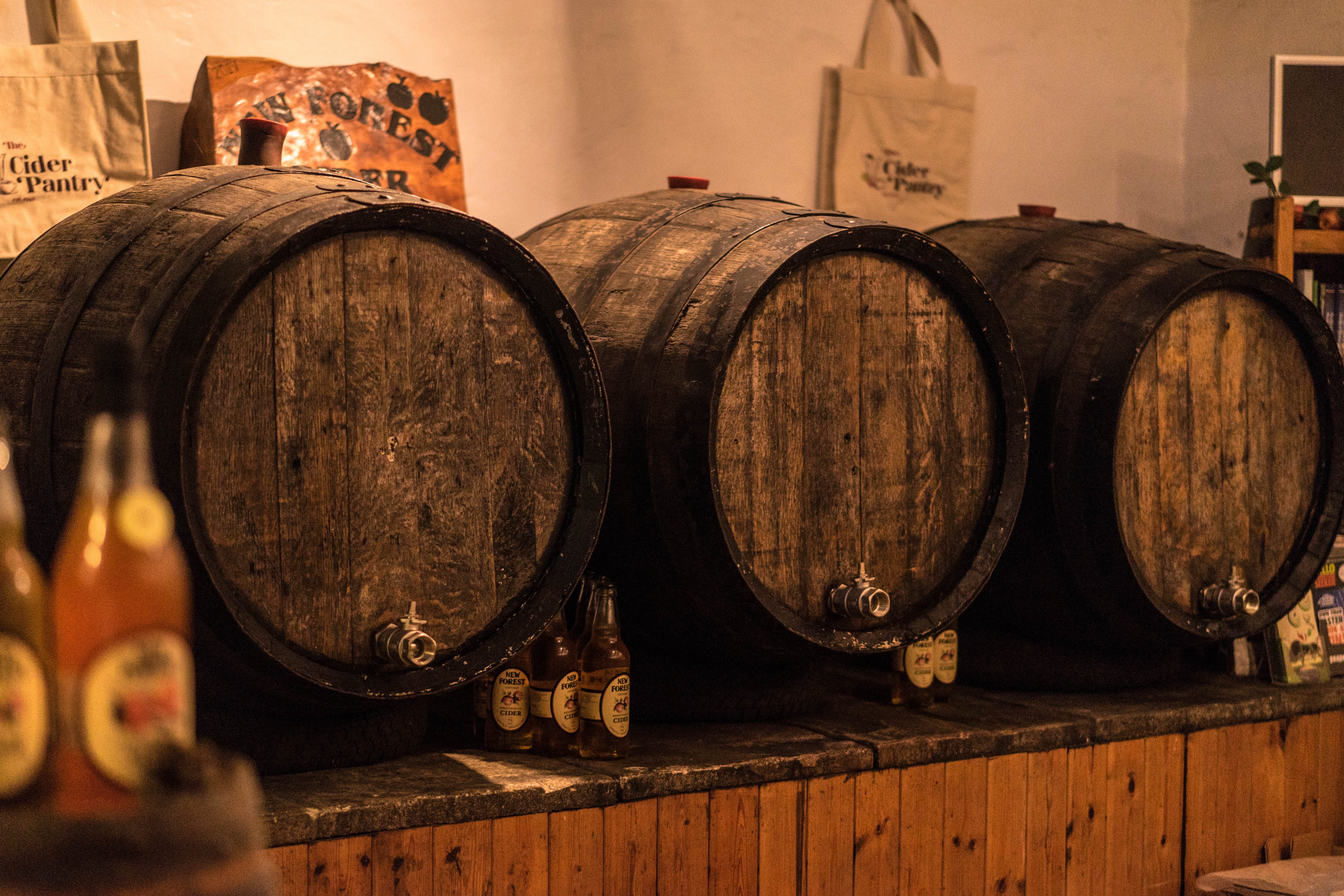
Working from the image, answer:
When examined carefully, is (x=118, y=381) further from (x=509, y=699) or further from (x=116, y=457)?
(x=509, y=699)

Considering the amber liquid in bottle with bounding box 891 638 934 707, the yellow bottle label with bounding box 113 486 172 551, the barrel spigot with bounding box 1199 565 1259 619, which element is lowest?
the amber liquid in bottle with bounding box 891 638 934 707

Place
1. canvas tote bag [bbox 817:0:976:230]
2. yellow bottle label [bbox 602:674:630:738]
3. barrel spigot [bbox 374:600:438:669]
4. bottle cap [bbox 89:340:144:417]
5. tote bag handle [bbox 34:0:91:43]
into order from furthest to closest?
canvas tote bag [bbox 817:0:976:230] < tote bag handle [bbox 34:0:91:43] < yellow bottle label [bbox 602:674:630:738] < barrel spigot [bbox 374:600:438:669] < bottle cap [bbox 89:340:144:417]

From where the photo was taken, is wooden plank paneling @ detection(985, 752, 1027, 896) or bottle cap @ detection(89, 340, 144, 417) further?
wooden plank paneling @ detection(985, 752, 1027, 896)

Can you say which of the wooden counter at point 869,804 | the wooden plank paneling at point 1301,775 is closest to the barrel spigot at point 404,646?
the wooden counter at point 869,804

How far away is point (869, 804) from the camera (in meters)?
2.36

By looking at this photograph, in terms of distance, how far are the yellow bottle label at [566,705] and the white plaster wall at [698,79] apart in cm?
129

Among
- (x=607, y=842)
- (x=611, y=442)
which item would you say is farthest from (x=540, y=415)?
(x=607, y=842)

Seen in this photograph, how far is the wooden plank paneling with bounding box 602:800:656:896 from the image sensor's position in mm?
2113

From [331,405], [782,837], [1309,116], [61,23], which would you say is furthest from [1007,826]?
[61,23]

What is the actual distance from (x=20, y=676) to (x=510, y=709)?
4.53 ft

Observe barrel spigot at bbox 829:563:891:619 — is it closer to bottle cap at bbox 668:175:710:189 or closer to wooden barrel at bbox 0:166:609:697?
wooden barrel at bbox 0:166:609:697

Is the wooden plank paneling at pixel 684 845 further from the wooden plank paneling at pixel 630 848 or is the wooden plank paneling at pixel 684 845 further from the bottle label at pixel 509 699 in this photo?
the bottle label at pixel 509 699

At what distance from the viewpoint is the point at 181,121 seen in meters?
2.80

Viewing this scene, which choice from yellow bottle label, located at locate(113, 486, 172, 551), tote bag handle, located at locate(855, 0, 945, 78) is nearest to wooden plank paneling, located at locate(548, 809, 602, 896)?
yellow bottle label, located at locate(113, 486, 172, 551)
